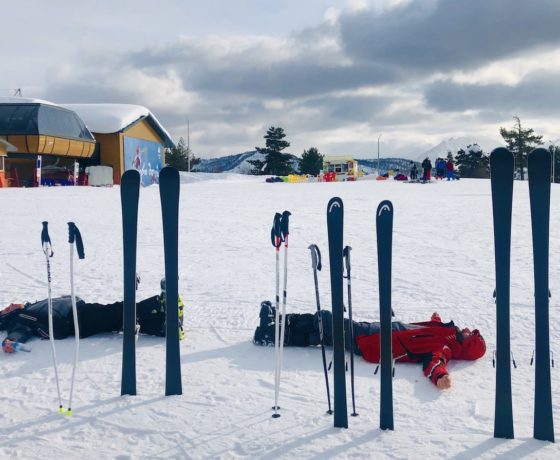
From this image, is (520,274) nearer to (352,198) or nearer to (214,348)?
(214,348)

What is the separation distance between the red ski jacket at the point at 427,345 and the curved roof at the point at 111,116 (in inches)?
1154

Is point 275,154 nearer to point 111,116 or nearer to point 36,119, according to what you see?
point 111,116

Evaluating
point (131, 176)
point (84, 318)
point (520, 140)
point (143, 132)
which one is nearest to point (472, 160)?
point (520, 140)

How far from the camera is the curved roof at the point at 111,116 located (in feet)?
102

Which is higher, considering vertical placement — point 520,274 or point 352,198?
point 352,198

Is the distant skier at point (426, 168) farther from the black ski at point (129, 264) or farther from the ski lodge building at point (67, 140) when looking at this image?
the black ski at point (129, 264)

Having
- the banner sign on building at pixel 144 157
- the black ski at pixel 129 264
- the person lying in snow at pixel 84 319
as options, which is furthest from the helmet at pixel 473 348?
the banner sign on building at pixel 144 157

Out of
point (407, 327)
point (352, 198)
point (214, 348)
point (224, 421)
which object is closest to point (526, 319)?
point (407, 327)

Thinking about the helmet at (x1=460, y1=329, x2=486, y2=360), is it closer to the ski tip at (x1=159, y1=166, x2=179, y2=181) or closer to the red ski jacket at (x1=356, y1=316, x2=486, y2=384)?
the red ski jacket at (x1=356, y1=316, x2=486, y2=384)

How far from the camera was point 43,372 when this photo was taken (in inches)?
148

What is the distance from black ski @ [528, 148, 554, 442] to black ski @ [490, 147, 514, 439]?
12 cm

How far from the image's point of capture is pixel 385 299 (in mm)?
2875

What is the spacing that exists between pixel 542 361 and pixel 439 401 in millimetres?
741

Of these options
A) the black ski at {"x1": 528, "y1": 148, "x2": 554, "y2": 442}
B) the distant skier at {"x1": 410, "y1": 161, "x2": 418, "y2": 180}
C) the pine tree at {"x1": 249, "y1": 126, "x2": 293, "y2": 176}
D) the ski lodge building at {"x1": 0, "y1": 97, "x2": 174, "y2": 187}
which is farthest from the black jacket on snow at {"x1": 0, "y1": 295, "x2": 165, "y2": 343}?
the pine tree at {"x1": 249, "y1": 126, "x2": 293, "y2": 176}
